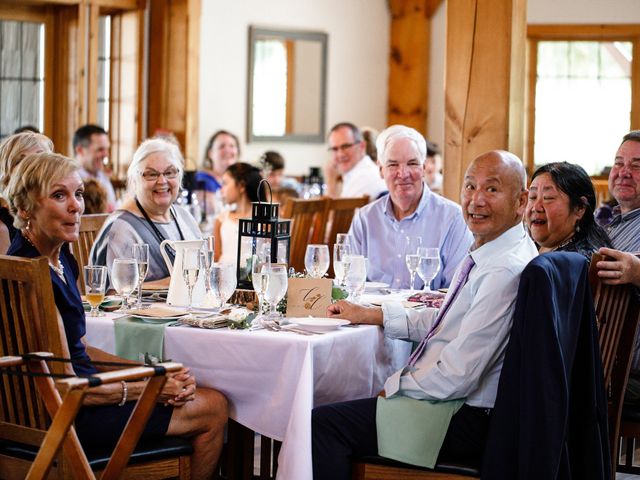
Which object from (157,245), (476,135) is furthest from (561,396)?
(476,135)

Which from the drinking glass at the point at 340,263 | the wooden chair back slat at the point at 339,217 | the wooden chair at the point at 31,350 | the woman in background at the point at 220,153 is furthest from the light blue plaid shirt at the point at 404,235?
the woman in background at the point at 220,153

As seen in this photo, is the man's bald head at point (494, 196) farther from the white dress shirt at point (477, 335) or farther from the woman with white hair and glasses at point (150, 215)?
the woman with white hair and glasses at point (150, 215)

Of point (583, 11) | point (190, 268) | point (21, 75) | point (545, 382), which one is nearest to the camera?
point (545, 382)

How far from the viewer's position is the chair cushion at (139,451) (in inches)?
105

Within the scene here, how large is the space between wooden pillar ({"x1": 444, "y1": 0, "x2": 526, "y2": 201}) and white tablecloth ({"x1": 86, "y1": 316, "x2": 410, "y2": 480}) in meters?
2.01

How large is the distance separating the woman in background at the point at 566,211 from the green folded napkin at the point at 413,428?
81cm

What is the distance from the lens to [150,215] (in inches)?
163

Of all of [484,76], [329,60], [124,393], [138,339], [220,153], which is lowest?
[124,393]

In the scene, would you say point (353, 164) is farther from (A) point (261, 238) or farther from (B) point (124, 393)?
(B) point (124, 393)

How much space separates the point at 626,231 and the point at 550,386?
5.12 feet

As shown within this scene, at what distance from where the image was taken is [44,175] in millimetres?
2881

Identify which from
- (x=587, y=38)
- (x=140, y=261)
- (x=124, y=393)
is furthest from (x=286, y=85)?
(x=124, y=393)

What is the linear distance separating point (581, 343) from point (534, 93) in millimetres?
7326

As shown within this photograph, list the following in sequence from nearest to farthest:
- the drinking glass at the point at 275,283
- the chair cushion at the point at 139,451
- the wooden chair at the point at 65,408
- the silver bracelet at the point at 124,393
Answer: the wooden chair at the point at 65,408 → the chair cushion at the point at 139,451 → the silver bracelet at the point at 124,393 → the drinking glass at the point at 275,283
